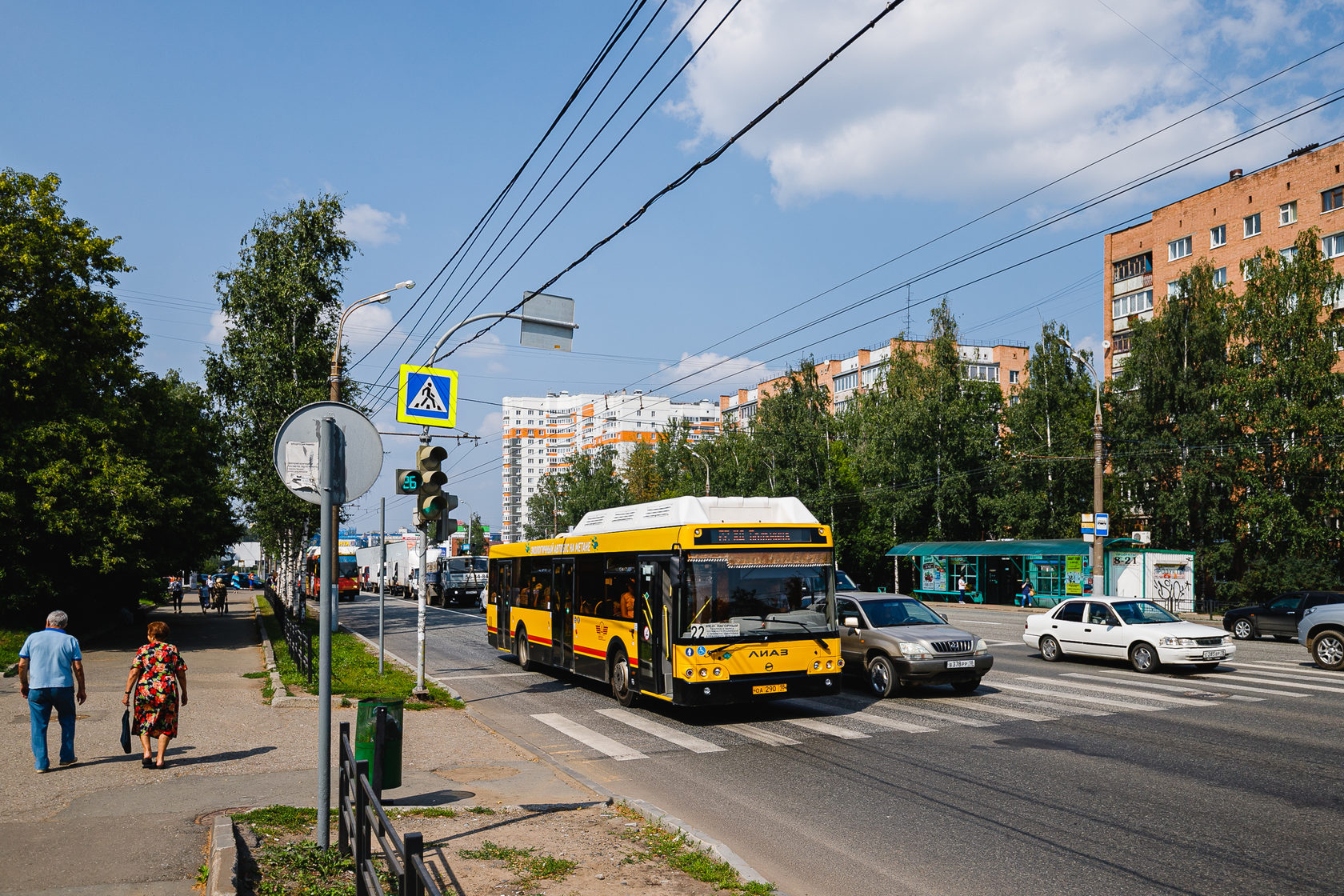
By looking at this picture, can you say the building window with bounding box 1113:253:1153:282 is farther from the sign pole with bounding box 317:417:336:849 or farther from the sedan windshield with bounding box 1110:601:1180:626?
the sign pole with bounding box 317:417:336:849

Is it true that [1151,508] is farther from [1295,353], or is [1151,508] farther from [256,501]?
[256,501]

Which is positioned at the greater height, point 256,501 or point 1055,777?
point 256,501

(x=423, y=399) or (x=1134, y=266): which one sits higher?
(x=1134, y=266)

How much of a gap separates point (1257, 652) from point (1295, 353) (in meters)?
25.1

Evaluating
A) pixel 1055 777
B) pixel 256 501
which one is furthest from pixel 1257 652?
pixel 256 501

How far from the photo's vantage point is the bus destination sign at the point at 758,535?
1244 cm

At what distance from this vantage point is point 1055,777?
29.7ft

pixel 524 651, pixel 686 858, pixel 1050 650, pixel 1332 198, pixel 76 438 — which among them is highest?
pixel 1332 198

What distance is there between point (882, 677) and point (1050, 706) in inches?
94.2

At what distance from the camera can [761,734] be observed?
38.6ft

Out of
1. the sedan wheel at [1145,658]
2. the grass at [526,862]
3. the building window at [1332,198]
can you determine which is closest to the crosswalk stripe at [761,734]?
the grass at [526,862]

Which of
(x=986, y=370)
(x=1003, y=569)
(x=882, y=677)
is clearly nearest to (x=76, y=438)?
(x=882, y=677)

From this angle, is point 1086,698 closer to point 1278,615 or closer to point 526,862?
point 526,862

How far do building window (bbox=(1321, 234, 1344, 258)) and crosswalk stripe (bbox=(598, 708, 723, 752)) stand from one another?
49.1m
